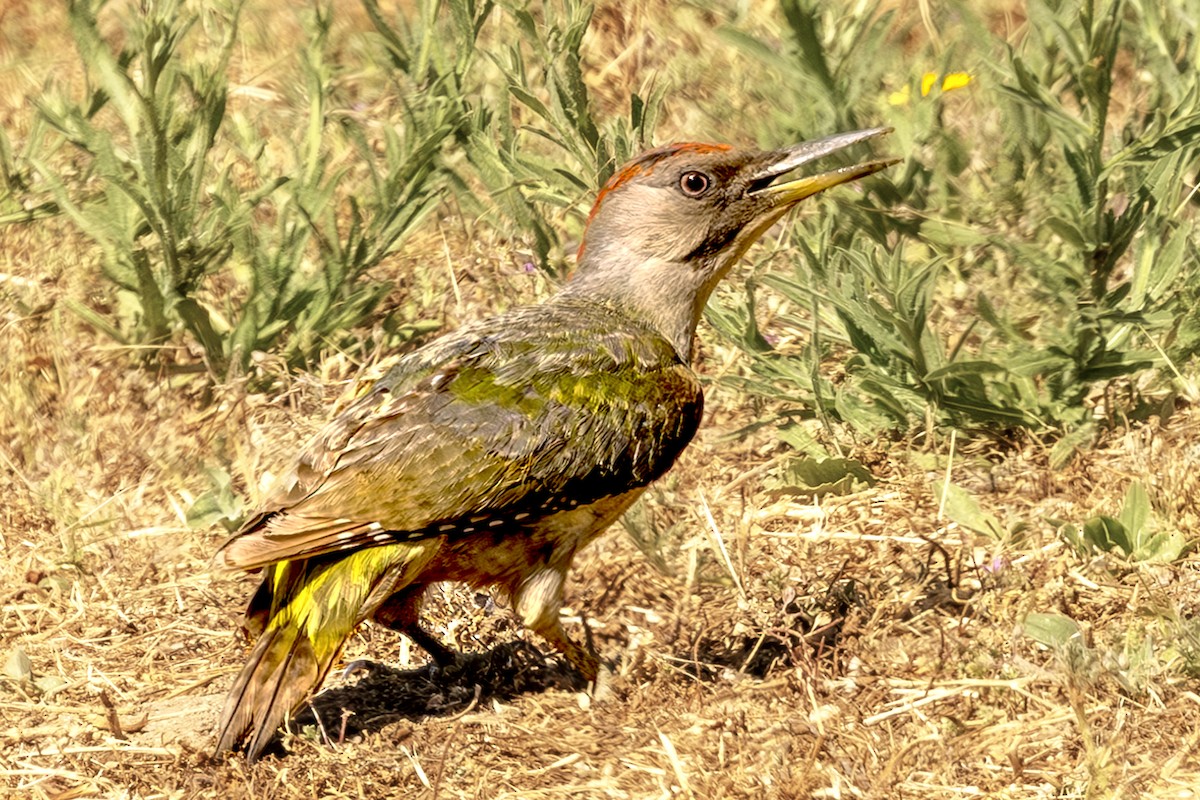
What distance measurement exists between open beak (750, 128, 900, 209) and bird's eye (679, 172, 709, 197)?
13 cm

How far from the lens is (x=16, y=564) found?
5164 millimetres

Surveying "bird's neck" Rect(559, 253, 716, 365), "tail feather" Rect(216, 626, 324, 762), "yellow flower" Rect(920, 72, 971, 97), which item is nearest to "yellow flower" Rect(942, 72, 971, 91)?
"yellow flower" Rect(920, 72, 971, 97)

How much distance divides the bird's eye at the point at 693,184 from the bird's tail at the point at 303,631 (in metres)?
1.28

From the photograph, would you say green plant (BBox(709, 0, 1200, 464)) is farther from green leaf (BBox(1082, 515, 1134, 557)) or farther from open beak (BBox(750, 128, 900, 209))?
green leaf (BBox(1082, 515, 1134, 557))

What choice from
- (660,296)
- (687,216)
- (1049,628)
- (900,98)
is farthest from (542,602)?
(900,98)

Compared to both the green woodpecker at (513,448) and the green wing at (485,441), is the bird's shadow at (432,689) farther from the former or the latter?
the green wing at (485,441)

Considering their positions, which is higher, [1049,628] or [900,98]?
[900,98]

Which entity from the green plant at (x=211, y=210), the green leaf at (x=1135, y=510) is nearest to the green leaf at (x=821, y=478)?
the green leaf at (x=1135, y=510)

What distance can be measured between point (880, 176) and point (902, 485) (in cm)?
108

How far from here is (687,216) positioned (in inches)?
186

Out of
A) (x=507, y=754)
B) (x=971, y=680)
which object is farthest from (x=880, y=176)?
(x=507, y=754)

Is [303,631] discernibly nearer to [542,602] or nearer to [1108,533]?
[542,602]

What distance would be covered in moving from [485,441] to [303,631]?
2.04 feet

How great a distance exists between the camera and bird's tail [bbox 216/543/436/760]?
3990 mm
